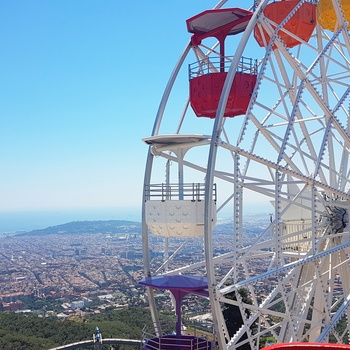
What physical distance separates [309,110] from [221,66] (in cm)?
382

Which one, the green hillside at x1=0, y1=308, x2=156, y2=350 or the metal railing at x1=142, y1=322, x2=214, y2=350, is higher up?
the metal railing at x1=142, y1=322, x2=214, y2=350

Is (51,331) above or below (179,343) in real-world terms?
below

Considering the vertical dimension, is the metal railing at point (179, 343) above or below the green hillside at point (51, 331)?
above

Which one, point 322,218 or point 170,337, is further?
point 322,218

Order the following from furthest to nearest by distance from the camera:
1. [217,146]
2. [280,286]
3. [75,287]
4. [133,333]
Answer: [75,287], [133,333], [280,286], [217,146]

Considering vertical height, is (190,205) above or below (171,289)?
above

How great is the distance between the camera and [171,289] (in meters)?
15.9

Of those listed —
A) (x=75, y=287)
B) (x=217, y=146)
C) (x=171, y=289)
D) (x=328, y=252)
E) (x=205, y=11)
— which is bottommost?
(x=75, y=287)

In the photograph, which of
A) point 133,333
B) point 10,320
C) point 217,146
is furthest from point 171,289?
point 10,320

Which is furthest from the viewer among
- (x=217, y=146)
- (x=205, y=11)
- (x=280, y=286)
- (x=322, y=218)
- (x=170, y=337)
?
(x=322, y=218)

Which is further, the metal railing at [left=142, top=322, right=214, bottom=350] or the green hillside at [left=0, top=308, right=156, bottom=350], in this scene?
the green hillside at [left=0, top=308, right=156, bottom=350]

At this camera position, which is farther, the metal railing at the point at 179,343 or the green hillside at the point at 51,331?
the green hillside at the point at 51,331

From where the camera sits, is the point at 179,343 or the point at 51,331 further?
the point at 51,331

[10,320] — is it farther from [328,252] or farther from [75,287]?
[75,287]
